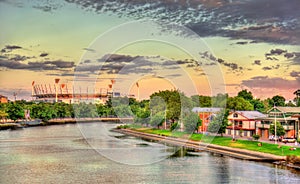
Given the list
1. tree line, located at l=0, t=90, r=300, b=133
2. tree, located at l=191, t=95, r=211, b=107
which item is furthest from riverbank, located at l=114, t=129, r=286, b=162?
tree, located at l=191, t=95, r=211, b=107

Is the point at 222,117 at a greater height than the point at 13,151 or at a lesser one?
greater

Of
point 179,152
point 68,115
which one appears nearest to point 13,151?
point 179,152

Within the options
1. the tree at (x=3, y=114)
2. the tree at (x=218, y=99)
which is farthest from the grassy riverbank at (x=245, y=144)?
the tree at (x=3, y=114)

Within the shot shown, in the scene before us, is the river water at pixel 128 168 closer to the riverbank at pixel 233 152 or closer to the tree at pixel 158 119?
the riverbank at pixel 233 152

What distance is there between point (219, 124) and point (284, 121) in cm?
831

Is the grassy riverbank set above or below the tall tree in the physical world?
below

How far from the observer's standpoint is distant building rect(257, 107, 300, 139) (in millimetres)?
53000

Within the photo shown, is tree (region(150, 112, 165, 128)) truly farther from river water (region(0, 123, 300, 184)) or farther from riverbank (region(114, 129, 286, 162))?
river water (region(0, 123, 300, 184))

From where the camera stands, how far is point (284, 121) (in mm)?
53656

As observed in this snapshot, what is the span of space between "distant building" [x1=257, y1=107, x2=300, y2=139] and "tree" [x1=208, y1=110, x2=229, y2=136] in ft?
14.6

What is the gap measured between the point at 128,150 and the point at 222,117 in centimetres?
1518

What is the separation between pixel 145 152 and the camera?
46.6 m

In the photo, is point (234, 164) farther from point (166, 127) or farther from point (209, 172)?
point (166, 127)

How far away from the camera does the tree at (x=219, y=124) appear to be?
5640 centimetres
